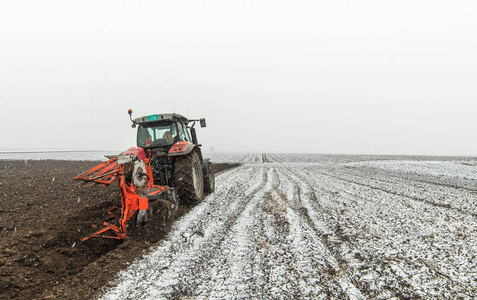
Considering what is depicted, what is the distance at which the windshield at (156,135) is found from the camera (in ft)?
20.3

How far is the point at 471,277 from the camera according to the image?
2.79 meters

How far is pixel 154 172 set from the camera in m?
5.45

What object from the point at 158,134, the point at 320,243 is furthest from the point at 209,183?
the point at 320,243

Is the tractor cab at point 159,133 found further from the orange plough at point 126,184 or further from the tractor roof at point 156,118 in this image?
the orange plough at point 126,184

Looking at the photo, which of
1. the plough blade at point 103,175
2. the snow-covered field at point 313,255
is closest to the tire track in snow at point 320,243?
the snow-covered field at point 313,255

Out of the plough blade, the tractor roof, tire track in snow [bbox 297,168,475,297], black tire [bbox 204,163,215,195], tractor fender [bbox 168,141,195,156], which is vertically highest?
the tractor roof

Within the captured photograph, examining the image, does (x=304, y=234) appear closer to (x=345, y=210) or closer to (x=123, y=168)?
(x=345, y=210)

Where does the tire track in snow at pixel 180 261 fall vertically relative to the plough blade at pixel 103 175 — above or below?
below

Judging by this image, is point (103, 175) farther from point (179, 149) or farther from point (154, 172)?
point (179, 149)

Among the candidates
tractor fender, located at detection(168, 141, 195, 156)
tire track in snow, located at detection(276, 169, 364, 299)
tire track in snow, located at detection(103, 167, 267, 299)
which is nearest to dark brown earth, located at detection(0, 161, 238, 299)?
tire track in snow, located at detection(103, 167, 267, 299)

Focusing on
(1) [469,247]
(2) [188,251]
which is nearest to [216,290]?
(2) [188,251]

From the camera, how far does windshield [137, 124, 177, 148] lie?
6.20 meters

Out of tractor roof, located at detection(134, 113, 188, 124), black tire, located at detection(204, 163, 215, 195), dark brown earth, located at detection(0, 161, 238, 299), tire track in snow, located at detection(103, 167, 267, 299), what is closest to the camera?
tire track in snow, located at detection(103, 167, 267, 299)

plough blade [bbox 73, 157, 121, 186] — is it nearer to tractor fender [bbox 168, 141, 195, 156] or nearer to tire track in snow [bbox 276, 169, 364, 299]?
tractor fender [bbox 168, 141, 195, 156]
